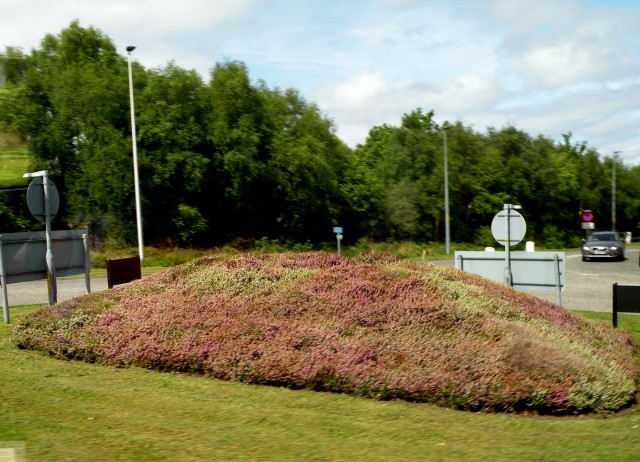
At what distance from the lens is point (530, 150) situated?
68.2m

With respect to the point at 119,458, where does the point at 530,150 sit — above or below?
above

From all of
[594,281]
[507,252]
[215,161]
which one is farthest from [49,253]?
[215,161]

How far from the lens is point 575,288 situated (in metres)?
24.4

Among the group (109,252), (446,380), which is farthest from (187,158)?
(446,380)

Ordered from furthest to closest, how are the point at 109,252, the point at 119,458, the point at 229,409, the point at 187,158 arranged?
the point at 187,158 < the point at 109,252 < the point at 229,409 < the point at 119,458

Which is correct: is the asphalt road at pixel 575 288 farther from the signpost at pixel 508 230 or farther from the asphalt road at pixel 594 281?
the signpost at pixel 508 230

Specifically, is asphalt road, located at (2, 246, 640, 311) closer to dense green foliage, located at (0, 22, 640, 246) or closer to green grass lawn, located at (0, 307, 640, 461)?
green grass lawn, located at (0, 307, 640, 461)

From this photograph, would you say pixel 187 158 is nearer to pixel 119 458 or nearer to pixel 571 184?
pixel 119 458

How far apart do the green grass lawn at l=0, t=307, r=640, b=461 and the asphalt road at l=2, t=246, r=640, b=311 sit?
11132 mm

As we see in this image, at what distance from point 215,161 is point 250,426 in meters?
39.3

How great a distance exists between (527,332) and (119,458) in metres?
6.13

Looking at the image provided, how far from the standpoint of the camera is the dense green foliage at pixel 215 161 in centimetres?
4106

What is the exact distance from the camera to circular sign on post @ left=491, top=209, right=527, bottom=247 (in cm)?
1514

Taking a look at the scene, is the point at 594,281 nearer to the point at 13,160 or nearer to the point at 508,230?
the point at 508,230
